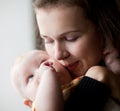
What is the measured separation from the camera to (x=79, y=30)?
993mm

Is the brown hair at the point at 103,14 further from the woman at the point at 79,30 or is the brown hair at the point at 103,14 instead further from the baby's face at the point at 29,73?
the baby's face at the point at 29,73

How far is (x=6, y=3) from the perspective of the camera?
1.55 metres

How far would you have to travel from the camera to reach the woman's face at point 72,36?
99cm

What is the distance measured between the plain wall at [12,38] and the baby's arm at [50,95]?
0.66 meters

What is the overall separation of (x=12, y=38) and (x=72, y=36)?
63 cm

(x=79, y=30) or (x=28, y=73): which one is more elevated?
(x=79, y=30)

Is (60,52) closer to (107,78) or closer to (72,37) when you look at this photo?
Answer: (72,37)

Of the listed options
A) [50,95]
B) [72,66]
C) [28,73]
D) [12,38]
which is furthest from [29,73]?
[12,38]

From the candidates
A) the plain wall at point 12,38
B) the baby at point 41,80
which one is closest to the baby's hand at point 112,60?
the baby at point 41,80

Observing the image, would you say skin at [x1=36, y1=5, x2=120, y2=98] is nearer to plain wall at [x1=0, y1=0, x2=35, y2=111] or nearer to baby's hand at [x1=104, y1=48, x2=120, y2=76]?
baby's hand at [x1=104, y1=48, x2=120, y2=76]

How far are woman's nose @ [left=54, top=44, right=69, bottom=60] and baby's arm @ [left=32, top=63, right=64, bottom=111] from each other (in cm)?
11

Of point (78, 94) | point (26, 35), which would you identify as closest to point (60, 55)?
point (78, 94)

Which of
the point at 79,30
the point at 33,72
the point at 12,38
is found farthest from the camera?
the point at 12,38

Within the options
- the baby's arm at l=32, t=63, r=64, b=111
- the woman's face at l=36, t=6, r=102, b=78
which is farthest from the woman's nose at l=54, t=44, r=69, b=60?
the baby's arm at l=32, t=63, r=64, b=111
